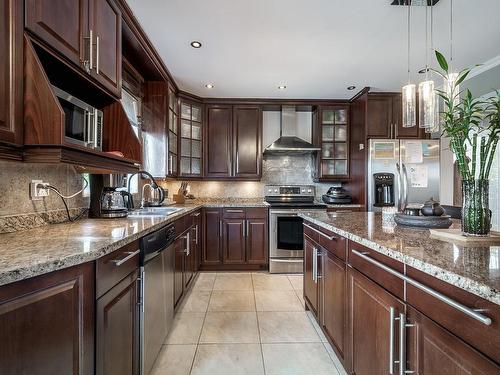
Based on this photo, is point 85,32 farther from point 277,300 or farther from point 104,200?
point 277,300

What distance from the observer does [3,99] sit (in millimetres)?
1021

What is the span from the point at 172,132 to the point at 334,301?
2.78 m

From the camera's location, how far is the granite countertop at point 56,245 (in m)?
0.75

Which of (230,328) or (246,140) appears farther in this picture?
(246,140)

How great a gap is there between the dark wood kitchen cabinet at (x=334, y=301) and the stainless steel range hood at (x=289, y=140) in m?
2.35

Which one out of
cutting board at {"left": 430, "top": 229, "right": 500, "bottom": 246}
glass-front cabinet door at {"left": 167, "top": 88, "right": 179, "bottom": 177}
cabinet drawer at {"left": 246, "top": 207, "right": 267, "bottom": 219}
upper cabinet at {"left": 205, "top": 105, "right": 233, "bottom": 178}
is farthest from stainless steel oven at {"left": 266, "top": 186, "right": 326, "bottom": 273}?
cutting board at {"left": 430, "top": 229, "right": 500, "bottom": 246}

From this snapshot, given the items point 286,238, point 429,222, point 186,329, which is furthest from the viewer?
point 286,238

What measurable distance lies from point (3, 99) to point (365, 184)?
12.3 ft

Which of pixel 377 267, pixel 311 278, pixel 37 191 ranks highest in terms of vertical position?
pixel 37 191

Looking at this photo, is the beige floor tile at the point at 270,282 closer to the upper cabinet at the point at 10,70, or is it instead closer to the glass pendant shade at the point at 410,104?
the glass pendant shade at the point at 410,104

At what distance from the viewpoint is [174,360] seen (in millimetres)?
1772

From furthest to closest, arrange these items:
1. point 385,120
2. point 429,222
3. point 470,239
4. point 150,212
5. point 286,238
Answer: point 385,120 → point 286,238 → point 150,212 → point 429,222 → point 470,239

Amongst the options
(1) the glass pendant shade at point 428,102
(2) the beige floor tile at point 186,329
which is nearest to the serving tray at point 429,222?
(1) the glass pendant shade at point 428,102

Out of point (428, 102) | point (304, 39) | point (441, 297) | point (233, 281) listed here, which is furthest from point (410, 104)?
point (233, 281)
